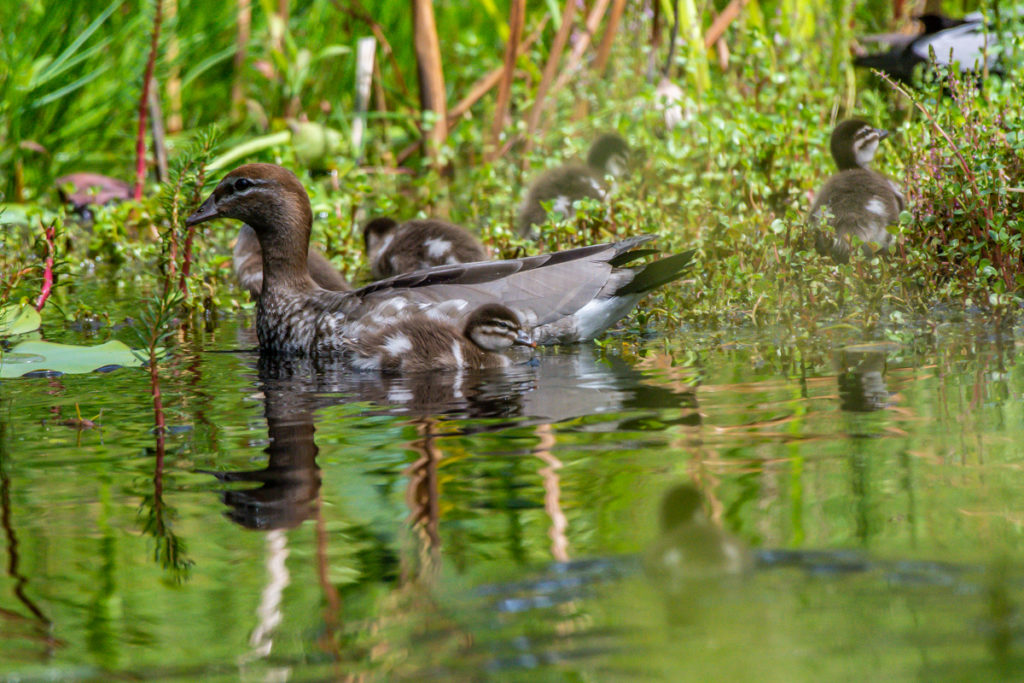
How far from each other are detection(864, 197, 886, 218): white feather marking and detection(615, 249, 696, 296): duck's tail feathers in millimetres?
1066

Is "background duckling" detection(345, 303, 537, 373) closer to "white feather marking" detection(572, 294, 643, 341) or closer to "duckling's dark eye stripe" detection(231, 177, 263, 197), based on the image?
"white feather marking" detection(572, 294, 643, 341)

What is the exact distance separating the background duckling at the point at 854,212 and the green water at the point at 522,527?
1159 millimetres

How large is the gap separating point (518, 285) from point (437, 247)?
131 cm

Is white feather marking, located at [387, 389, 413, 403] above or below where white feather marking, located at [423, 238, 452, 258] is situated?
below

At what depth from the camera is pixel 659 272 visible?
14.6 ft

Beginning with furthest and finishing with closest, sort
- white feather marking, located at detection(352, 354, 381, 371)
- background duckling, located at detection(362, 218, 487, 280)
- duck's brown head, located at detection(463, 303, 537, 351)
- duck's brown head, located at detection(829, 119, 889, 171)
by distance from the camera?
1. duck's brown head, located at detection(829, 119, 889, 171)
2. background duckling, located at detection(362, 218, 487, 280)
3. white feather marking, located at detection(352, 354, 381, 371)
4. duck's brown head, located at detection(463, 303, 537, 351)

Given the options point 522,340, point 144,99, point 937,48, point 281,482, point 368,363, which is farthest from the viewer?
point 937,48

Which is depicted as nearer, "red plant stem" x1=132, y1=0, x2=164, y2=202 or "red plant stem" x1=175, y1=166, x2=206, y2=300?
"red plant stem" x1=175, y1=166, x2=206, y2=300

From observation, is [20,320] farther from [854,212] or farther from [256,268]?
[854,212]

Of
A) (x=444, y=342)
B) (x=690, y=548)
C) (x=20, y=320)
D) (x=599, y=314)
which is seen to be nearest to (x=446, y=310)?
(x=444, y=342)

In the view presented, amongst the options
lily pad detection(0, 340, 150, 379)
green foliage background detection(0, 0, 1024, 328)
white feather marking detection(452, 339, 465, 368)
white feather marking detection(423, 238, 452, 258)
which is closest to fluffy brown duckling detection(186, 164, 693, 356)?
white feather marking detection(452, 339, 465, 368)

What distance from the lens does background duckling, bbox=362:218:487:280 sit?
5.72m

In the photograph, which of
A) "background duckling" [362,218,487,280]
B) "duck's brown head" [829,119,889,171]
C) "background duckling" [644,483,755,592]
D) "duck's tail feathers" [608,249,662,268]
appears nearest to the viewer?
"background duckling" [644,483,755,592]

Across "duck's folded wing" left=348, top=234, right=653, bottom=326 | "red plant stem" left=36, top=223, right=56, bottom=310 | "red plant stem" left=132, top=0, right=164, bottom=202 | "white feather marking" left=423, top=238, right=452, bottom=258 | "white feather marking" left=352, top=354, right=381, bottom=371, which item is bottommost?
"white feather marking" left=352, top=354, right=381, bottom=371
